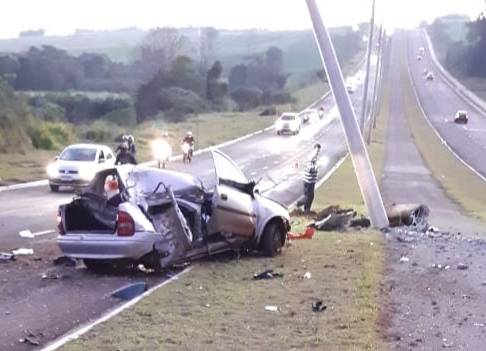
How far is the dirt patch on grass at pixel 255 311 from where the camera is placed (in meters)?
8.16

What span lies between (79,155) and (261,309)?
2147 centimetres

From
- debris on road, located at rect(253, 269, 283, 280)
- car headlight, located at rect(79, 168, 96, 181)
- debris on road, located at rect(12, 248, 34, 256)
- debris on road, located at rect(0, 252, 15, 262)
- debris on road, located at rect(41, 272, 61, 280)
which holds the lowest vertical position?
car headlight, located at rect(79, 168, 96, 181)

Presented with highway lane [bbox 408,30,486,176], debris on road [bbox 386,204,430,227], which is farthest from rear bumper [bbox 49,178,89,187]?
highway lane [bbox 408,30,486,176]

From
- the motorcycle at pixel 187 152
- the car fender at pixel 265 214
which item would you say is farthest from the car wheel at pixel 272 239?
the motorcycle at pixel 187 152

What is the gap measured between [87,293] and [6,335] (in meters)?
2.43

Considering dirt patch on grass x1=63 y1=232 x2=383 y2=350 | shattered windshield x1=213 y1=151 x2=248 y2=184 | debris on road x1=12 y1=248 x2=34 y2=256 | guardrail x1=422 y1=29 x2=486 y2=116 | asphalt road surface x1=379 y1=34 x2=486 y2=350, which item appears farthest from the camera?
guardrail x1=422 y1=29 x2=486 y2=116

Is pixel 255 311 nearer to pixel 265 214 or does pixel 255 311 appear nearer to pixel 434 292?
pixel 434 292

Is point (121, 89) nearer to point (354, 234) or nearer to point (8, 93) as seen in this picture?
point (8, 93)

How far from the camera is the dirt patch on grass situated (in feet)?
26.8

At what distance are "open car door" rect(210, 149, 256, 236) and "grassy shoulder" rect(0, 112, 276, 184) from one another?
19.0m

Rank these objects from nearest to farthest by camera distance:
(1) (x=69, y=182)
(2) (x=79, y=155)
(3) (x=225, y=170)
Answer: (3) (x=225, y=170), (1) (x=69, y=182), (2) (x=79, y=155)

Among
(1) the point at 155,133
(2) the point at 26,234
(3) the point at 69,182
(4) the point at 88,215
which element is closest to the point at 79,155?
(3) the point at 69,182

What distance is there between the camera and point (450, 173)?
150 feet

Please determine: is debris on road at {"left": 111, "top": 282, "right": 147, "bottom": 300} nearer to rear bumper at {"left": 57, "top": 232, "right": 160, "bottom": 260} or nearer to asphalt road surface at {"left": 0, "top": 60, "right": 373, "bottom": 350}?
asphalt road surface at {"left": 0, "top": 60, "right": 373, "bottom": 350}
